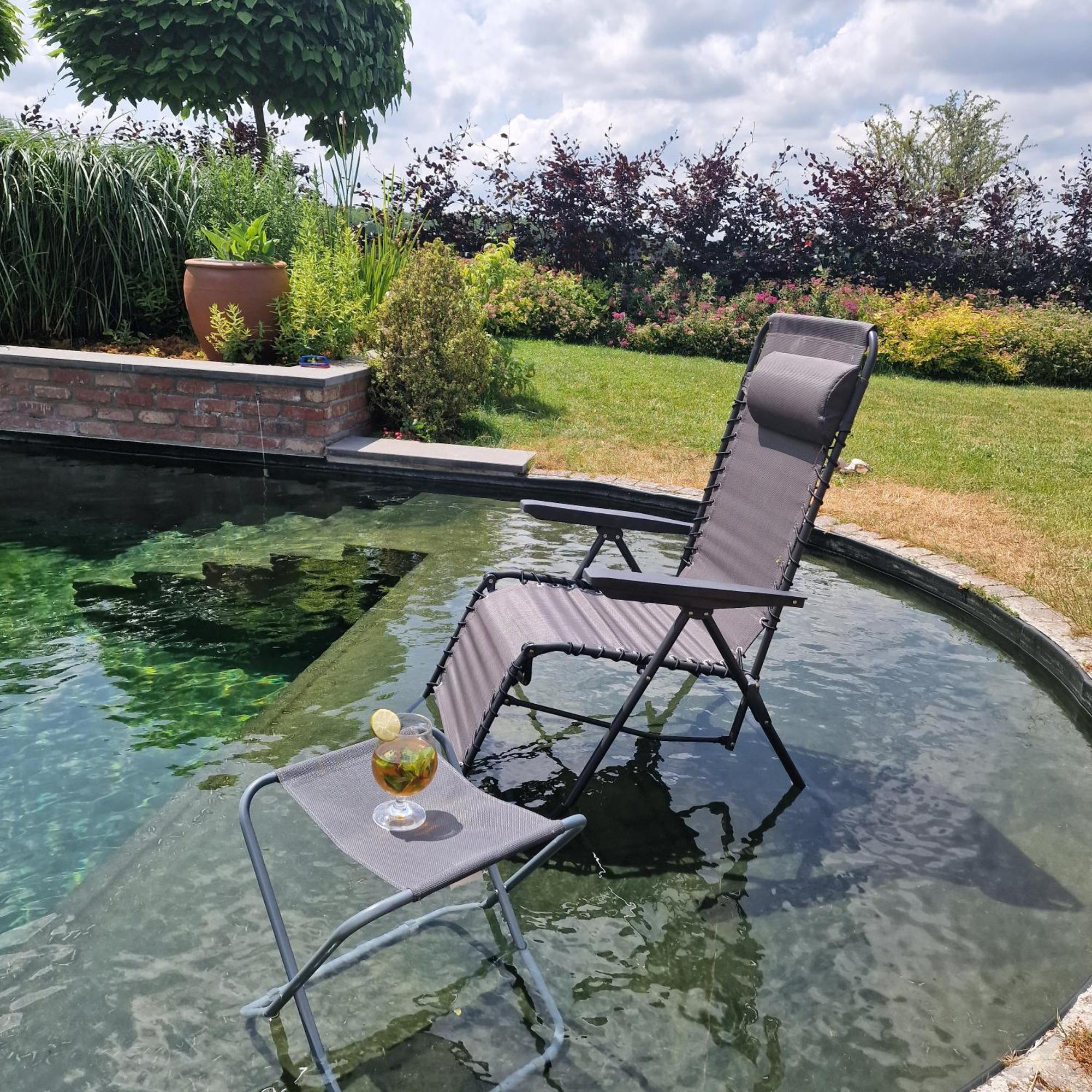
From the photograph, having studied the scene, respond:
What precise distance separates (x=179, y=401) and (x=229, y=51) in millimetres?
7926

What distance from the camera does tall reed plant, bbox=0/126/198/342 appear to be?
7.85 meters

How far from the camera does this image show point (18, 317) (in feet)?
26.8

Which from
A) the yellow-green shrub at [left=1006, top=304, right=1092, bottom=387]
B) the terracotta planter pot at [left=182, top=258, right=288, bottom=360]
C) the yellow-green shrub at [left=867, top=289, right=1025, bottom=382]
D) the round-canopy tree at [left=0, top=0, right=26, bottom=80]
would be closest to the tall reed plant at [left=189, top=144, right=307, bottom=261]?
the terracotta planter pot at [left=182, top=258, right=288, bottom=360]

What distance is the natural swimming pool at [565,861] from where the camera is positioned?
1.98m

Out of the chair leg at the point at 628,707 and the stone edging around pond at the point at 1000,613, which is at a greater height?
the chair leg at the point at 628,707

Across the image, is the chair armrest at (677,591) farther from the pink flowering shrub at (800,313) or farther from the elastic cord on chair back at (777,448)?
the pink flowering shrub at (800,313)

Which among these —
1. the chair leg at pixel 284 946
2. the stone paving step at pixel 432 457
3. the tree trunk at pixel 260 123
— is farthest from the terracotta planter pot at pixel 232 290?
the tree trunk at pixel 260 123

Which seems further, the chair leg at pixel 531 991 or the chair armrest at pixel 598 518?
the chair armrest at pixel 598 518

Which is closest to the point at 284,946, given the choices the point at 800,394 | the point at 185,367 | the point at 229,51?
the point at 800,394

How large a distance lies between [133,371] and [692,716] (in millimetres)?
5114

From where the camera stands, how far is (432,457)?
6.44 meters

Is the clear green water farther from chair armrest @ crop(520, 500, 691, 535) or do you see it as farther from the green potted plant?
the green potted plant

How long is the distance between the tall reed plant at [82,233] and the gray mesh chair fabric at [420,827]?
723 centimetres

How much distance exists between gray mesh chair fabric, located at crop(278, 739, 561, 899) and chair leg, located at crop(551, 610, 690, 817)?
0.50 meters
